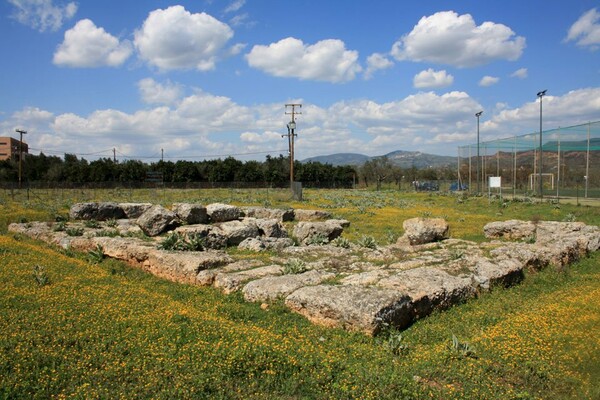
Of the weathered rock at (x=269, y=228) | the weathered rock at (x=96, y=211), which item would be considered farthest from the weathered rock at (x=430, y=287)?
the weathered rock at (x=96, y=211)

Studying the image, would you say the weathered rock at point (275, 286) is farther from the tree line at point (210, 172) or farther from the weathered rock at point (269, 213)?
the tree line at point (210, 172)

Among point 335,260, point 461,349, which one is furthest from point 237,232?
point 461,349

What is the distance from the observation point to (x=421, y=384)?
6.63m

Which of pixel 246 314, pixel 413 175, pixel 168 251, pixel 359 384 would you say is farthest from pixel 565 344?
pixel 413 175

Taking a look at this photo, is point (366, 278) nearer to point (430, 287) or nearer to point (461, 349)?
point (430, 287)

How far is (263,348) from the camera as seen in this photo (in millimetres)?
7543

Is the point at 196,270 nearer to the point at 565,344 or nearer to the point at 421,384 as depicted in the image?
the point at 421,384

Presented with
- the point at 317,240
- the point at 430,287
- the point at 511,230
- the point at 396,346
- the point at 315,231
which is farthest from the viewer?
the point at 511,230

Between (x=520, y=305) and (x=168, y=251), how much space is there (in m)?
10.9

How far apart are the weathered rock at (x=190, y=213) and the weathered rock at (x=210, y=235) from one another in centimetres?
348

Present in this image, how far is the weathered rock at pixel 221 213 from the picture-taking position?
23.5 meters

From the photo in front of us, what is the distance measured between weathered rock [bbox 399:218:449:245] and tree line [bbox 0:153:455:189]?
6476cm

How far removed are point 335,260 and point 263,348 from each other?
7.30 metres

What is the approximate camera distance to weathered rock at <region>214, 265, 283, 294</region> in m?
12.0
